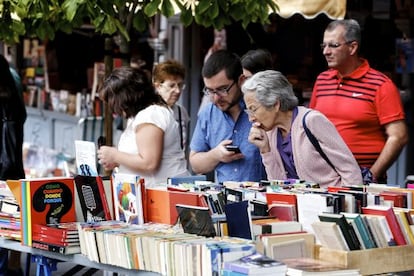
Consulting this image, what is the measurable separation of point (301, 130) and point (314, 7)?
2.31m

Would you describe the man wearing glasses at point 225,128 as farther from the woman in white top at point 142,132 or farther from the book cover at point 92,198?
the book cover at point 92,198

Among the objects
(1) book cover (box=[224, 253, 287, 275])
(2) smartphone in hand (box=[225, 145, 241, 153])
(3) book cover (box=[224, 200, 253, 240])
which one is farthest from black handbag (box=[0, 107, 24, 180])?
(1) book cover (box=[224, 253, 287, 275])

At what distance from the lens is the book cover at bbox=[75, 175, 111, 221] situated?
5.89m

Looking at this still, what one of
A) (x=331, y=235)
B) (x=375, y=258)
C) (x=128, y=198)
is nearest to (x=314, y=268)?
(x=331, y=235)

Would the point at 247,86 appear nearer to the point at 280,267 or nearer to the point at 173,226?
the point at 173,226

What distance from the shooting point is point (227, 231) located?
496 centimetres

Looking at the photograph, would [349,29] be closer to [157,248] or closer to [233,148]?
[233,148]

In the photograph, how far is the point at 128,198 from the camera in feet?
18.6

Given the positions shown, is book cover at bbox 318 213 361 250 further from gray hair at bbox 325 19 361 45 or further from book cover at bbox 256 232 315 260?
gray hair at bbox 325 19 361 45

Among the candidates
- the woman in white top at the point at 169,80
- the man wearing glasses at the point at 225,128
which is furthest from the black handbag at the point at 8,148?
the man wearing glasses at the point at 225,128

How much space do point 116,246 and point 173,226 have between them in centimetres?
37

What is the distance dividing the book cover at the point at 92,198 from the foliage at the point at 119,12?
1172 mm

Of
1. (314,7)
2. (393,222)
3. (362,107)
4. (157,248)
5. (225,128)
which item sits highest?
(314,7)

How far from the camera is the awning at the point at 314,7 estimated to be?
25.9 feet
